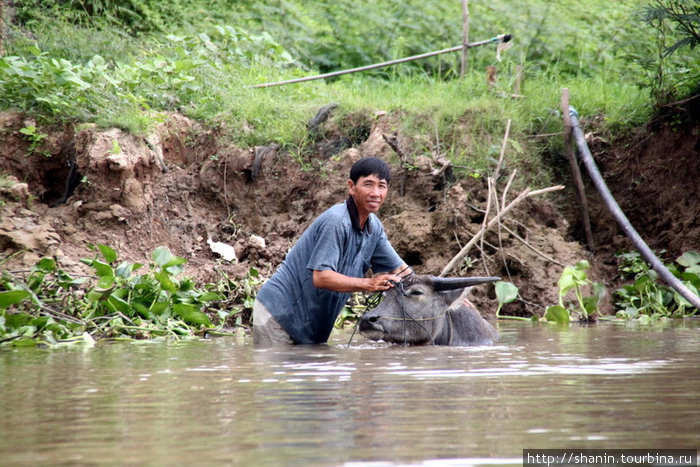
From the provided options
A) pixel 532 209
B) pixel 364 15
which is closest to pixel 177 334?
pixel 532 209

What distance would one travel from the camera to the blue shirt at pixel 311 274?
6141 mm

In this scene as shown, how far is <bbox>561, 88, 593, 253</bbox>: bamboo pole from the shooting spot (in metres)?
9.51

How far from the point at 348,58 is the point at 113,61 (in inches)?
168

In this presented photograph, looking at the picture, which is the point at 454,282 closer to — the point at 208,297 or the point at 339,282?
the point at 339,282

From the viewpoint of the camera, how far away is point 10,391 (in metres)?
4.09

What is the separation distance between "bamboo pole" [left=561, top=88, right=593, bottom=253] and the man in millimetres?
3787

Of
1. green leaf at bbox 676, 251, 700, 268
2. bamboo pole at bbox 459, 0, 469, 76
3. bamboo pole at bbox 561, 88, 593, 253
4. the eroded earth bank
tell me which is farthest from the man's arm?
bamboo pole at bbox 459, 0, 469, 76

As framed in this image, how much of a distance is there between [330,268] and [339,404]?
2.32m

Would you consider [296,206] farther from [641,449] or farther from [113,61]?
[641,449]

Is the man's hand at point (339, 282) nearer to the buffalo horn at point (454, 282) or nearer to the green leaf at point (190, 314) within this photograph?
the buffalo horn at point (454, 282)

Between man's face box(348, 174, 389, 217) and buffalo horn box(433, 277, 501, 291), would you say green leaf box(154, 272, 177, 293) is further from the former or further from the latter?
buffalo horn box(433, 277, 501, 291)

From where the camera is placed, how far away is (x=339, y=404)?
3621mm

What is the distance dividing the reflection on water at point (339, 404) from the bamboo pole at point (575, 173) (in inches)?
155

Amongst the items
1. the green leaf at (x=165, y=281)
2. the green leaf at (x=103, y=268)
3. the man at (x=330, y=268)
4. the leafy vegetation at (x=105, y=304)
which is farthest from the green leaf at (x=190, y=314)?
the man at (x=330, y=268)
